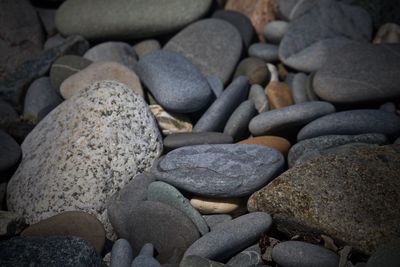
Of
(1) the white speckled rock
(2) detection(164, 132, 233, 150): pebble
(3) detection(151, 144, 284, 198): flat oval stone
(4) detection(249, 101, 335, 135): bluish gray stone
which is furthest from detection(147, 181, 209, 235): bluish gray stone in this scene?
(4) detection(249, 101, 335, 135): bluish gray stone

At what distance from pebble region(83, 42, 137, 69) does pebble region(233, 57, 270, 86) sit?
1.20 metres

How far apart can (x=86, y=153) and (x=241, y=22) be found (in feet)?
8.86

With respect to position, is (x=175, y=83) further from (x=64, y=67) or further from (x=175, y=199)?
(x=64, y=67)

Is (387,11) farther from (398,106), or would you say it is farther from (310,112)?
(310,112)

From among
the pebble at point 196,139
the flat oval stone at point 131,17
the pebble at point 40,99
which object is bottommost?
the pebble at point 196,139

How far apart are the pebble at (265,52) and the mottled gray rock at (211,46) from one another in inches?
8.7

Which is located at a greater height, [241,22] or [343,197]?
[241,22]

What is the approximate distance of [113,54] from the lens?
428 cm

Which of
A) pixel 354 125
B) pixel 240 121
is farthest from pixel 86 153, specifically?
pixel 354 125

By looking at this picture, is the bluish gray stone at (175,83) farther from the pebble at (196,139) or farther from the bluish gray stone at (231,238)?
the bluish gray stone at (231,238)

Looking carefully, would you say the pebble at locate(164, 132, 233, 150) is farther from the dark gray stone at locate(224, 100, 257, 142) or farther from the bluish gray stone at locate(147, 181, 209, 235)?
the bluish gray stone at locate(147, 181, 209, 235)

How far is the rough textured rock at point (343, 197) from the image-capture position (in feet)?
7.64

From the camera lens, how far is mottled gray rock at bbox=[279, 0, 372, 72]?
4.18 metres

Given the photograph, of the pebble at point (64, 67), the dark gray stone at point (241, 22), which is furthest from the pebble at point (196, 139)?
the dark gray stone at point (241, 22)
